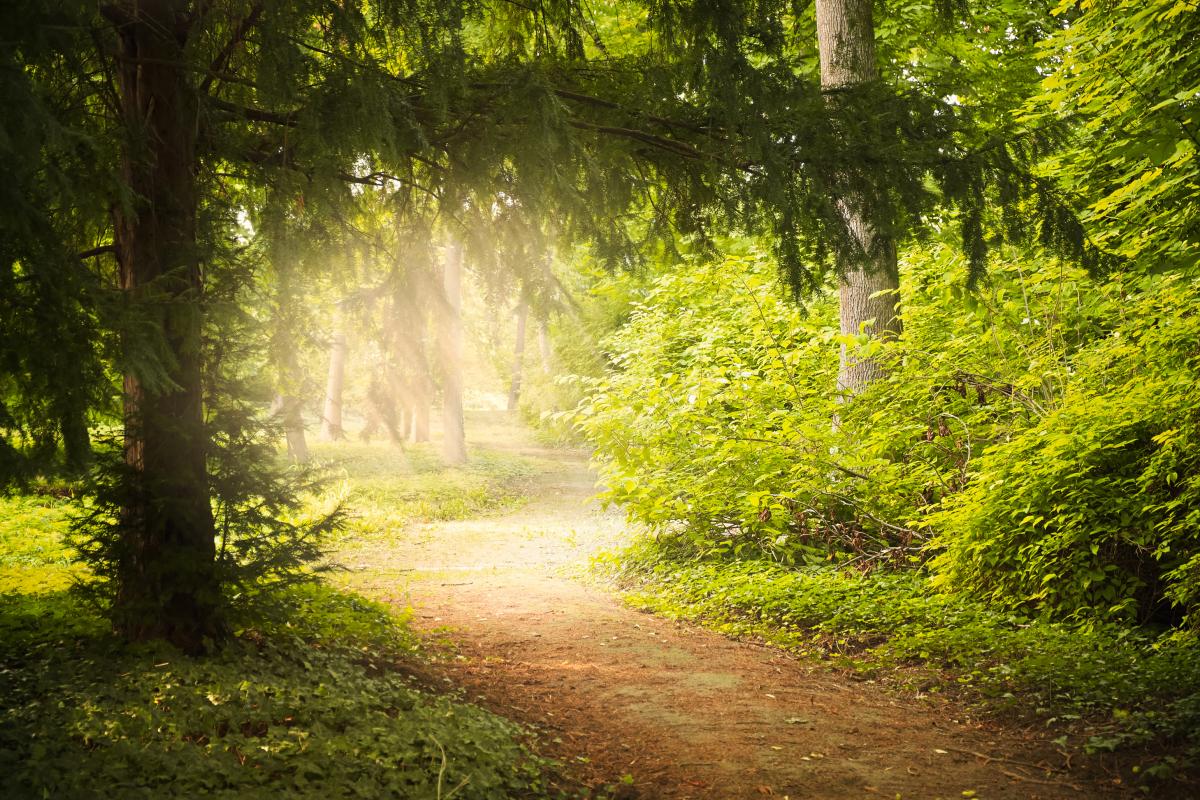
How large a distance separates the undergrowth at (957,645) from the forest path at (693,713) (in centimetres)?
29

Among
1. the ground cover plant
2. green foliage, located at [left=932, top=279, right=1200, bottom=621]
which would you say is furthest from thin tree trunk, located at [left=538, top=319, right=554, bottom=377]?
green foliage, located at [left=932, top=279, right=1200, bottom=621]

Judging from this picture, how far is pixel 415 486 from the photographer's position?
17.2 metres

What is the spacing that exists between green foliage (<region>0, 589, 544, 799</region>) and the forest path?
612 millimetres

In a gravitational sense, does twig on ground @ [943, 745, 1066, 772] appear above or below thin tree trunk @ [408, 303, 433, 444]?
below

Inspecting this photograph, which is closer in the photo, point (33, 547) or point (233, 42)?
point (233, 42)

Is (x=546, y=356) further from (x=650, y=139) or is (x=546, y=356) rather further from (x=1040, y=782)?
(x=1040, y=782)

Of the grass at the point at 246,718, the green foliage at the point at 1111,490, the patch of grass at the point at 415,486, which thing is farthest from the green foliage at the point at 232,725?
the patch of grass at the point at 415,486

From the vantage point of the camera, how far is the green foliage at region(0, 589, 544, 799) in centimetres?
271

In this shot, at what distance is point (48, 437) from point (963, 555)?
6.35 meters

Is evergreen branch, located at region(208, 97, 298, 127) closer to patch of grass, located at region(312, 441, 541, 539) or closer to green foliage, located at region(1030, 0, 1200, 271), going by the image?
green foliage, located at region(1030, 0, 1200, 271)

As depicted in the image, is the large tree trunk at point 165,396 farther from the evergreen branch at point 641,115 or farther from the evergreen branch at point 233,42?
the evergreen branch at point 641,115

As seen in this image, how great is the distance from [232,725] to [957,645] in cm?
470

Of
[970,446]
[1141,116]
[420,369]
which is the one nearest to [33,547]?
[420,369]

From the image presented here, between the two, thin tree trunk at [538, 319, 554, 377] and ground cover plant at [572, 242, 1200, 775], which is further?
thin tree trunk at [538, 319, 554, 377]
